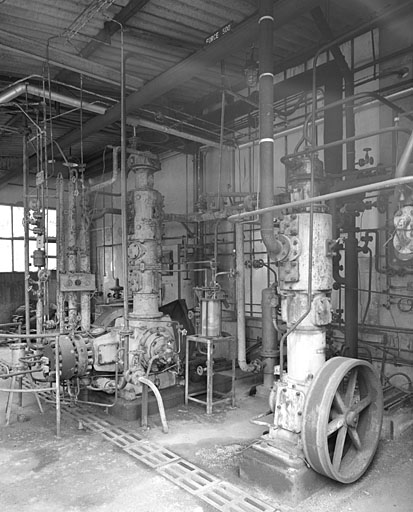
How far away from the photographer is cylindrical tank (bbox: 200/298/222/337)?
5.13 m

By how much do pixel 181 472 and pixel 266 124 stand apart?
280 cm

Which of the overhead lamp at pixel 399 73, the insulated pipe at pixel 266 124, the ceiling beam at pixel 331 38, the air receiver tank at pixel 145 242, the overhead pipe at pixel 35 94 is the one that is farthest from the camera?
the air receiver tank at pixel 145 242

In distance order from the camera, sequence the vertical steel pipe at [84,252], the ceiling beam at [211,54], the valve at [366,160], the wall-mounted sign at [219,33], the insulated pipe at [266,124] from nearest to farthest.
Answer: the insulated pipe at [266,124] < the ceiling beam at [211,54] < the wall-mounted sign at [219,33] < the valve at [366,160] < the vertical steel pipe at [84,252]

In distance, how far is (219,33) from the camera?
431cm

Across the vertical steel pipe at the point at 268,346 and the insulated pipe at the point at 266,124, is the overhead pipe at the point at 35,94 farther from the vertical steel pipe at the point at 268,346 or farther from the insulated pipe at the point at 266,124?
the vertical steel pipe at the point at 268,346

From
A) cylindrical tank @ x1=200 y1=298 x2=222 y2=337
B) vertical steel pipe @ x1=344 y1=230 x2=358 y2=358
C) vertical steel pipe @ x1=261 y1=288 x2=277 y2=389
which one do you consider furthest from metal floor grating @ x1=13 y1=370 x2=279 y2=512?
vertical steel pipe @ x1=344 y1=230 x2=358 y2=358

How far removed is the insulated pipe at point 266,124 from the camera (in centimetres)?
318

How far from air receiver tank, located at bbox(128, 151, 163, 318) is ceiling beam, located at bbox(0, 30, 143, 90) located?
0.97 metres

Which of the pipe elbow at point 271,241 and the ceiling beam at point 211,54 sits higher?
the ceiling beam at point 211,54

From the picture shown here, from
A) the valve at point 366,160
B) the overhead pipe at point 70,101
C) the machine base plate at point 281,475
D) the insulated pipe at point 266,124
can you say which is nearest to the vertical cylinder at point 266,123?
the insulated pipe at point 266,124

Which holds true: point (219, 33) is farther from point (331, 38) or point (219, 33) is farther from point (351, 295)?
point (351, 295)

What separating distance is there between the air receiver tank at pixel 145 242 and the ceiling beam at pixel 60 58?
969 millimetres

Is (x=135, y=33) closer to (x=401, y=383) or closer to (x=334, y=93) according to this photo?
(x=334, y=93)

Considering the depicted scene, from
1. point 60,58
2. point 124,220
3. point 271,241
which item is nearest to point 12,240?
point 60,58
